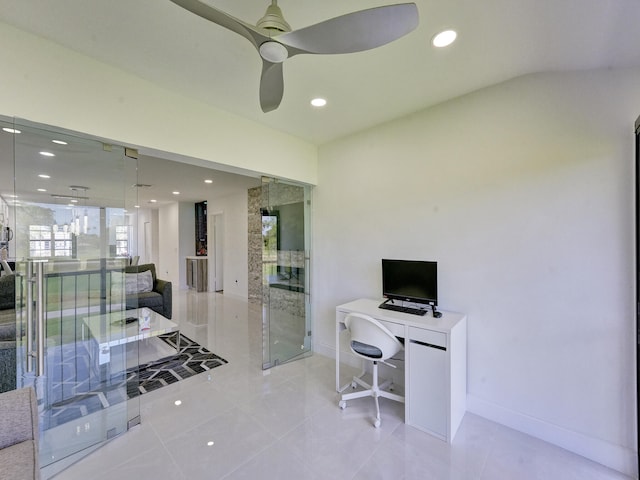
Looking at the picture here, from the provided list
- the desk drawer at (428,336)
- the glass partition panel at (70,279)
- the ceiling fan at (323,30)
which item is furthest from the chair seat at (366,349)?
the ceiling fan at (323,30)

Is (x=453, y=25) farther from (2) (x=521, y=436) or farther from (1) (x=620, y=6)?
(2) (x=521, y=436)

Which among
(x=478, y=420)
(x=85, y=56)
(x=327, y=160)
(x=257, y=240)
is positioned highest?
(x=85, y=56)

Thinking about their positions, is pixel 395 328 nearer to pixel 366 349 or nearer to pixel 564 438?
pixel 366 349

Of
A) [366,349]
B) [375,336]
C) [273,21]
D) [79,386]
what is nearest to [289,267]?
[366,349]

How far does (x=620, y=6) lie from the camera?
1.40 metres

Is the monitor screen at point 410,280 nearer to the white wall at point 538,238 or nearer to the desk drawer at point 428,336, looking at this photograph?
the white wall at point 538,238

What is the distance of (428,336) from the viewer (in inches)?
85.4

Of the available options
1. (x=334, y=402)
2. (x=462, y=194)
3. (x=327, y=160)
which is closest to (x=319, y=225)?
(x=327, y=160)

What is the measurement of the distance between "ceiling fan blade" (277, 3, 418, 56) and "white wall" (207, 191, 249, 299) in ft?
19.0

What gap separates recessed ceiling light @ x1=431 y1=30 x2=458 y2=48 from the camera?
1665mm

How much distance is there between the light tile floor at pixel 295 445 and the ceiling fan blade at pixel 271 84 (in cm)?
242

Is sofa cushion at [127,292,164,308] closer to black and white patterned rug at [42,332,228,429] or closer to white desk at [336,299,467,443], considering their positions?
black and white patterned rug at [42,332,228,429]

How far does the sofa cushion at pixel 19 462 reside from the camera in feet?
3.55

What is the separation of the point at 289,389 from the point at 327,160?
270 centimetres
